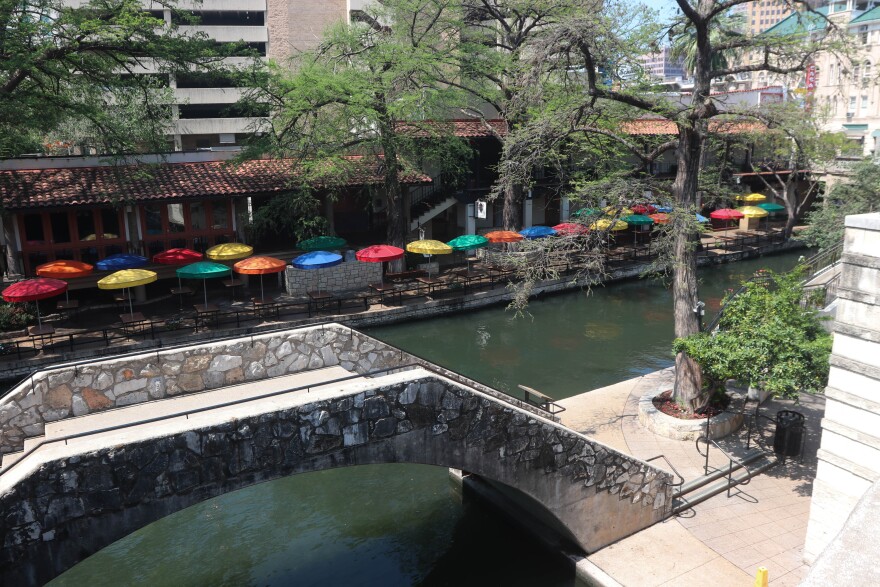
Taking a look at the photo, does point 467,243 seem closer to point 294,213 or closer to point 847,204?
point 294,213

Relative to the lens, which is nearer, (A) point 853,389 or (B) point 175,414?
(B) point 175,414

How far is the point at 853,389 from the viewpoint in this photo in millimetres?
9828

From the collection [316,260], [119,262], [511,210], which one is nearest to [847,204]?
[511,210]

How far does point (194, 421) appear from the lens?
321 inches

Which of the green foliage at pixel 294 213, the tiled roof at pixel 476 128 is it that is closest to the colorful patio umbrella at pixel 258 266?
the green foliage at pixel 294 213

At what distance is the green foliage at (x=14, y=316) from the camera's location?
22672 mm

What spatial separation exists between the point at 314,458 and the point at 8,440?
4654 mm

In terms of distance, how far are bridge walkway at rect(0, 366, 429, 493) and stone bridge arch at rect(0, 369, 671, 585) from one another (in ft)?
0.12

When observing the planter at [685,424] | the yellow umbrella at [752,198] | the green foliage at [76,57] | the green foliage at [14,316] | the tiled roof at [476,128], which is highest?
the green foliage at [76,57]

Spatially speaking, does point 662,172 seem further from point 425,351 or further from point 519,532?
point 519,532

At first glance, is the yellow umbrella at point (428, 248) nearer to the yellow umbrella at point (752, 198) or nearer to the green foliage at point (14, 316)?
the green foliage at point (14, 316)

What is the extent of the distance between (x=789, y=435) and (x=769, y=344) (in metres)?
2.39

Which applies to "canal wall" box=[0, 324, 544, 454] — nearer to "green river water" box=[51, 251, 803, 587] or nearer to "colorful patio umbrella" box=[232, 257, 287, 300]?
"green river water" box=[51, 251, 803, 587]

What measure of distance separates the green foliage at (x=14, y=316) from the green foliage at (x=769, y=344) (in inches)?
796
